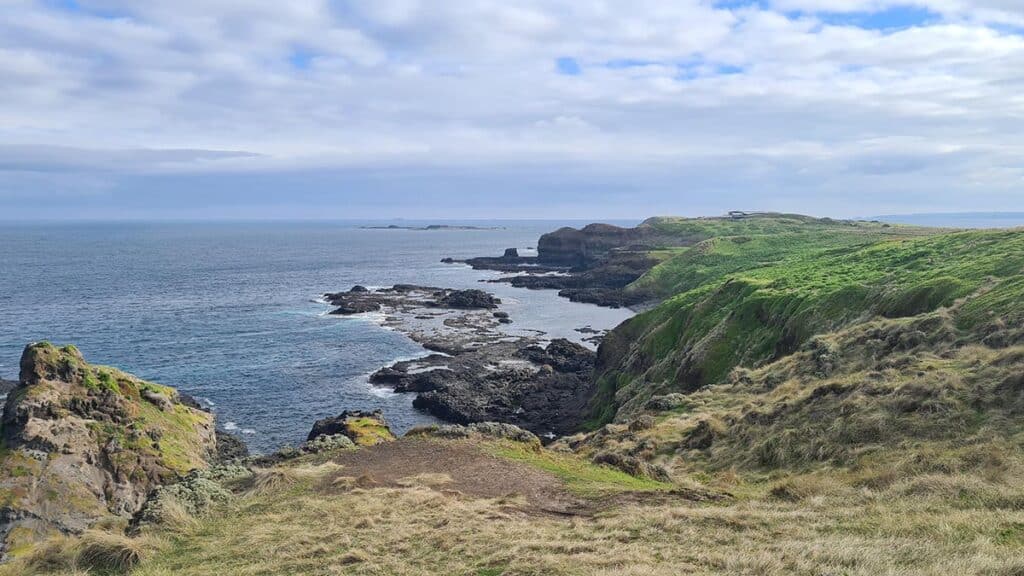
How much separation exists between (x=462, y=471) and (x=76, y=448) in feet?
78.3

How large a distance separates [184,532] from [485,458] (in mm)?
10185

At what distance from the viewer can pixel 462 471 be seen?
23219 mm

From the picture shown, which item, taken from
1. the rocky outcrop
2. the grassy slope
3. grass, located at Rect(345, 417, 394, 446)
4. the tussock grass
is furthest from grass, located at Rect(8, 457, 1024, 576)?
the rocky outcrop

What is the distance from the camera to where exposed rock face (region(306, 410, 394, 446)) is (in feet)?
121

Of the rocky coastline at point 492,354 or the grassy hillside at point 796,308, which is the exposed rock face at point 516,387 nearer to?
the rocky coastline at point 492,354

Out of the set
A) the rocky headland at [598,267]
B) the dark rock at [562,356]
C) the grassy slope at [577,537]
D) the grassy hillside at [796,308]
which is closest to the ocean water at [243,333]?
the rocky headland at [598,267]

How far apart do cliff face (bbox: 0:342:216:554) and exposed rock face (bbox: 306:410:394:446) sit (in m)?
7.92

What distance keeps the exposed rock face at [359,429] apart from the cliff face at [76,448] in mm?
7917

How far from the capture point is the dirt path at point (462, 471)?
65.7 feet

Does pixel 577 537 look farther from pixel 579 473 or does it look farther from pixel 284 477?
pixel 284 477

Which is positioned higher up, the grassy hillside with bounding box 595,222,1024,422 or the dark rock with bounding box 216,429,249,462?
the grassy hillside with bounding box 595,222,1024,422

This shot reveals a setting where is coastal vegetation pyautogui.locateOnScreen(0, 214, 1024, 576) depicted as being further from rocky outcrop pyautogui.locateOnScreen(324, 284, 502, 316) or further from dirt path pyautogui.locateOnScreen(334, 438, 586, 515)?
rocky outcrop pyautogui.locateOnScreen(324, 284, 502, 316)

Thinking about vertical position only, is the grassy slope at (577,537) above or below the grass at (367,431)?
above

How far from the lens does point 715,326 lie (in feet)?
162
